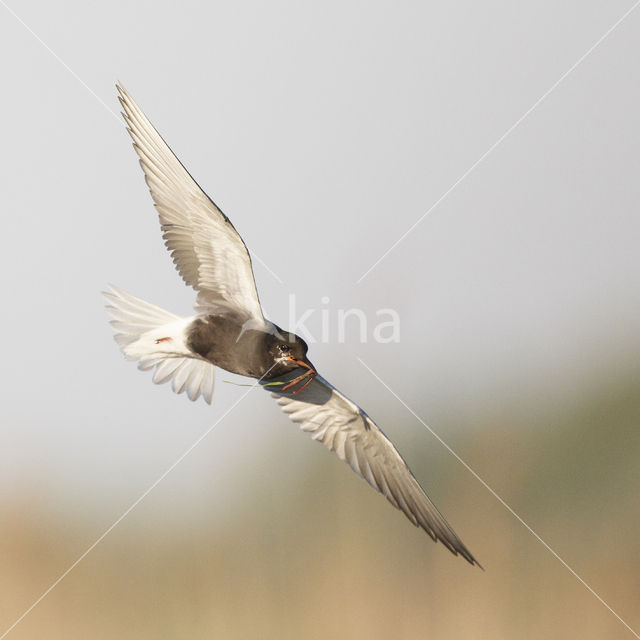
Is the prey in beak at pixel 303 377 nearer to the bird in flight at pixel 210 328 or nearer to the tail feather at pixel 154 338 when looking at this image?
the bird in flight at pixel 210 328

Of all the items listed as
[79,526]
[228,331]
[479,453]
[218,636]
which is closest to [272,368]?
[228,331]

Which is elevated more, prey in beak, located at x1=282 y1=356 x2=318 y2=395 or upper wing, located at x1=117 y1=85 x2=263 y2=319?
upper wing, located at x1=117 y1=85 x2=263 y2=319

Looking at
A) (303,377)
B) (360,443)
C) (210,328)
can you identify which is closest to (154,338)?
(210,328)

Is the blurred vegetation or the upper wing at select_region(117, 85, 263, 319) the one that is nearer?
the upper wing at select_region(117, 85, 263, 319)

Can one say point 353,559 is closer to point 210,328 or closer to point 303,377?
point 303,377

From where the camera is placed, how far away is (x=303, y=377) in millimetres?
5730

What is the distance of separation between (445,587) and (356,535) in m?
1.10

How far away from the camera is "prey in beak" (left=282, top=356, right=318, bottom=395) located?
5383 millimetres

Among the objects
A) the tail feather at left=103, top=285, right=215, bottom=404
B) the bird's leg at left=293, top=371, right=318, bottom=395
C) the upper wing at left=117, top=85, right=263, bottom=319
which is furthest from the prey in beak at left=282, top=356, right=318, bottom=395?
the tail feather at left=103, top=285, right=215, bottom=404

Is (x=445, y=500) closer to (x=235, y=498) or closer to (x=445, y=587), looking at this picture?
(x=445, y=587)

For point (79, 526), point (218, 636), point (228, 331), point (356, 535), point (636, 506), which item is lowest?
point (636, 506)

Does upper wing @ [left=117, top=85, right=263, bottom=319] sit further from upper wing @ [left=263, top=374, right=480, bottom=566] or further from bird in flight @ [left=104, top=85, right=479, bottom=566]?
upper wing @ [left=263, top=374, right=480, bottom=566]

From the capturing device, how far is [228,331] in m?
5.54

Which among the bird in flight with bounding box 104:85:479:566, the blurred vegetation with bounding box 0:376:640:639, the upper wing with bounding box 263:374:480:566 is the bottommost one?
the blurred vegetation with bounding box 0:376:640:639
